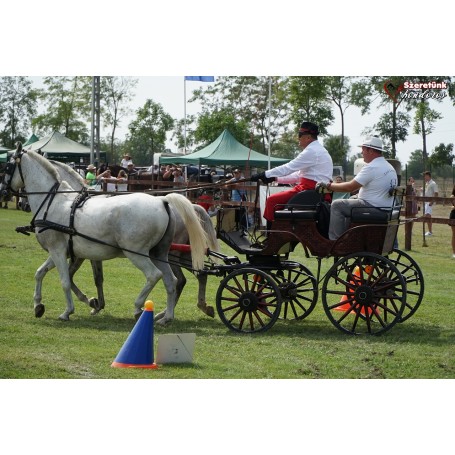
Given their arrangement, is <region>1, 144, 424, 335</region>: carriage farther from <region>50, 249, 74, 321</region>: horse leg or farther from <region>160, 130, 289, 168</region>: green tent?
<region>160, 130, 289, 168</region>: green tent

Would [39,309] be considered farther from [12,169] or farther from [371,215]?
[371,215]

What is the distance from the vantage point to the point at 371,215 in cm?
871

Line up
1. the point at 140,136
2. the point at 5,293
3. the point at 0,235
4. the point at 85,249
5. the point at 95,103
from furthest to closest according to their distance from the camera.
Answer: the point at 140,136, the point at 95,103, the point at 0,235, the point at 5,293, the point at 85,249

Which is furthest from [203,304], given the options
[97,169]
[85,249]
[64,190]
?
[97,169]

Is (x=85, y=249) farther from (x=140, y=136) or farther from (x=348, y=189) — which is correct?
(x=140, y=136)

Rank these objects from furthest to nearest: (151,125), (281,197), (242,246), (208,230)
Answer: (151,125) < (208,230) < (242,246) < (281,197)

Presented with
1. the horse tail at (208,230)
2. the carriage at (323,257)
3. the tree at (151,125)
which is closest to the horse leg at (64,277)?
the horse tail at (208,230)

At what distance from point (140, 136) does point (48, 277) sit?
35644 mm

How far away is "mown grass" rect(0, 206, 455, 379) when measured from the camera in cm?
694

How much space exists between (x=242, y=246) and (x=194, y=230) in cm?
62

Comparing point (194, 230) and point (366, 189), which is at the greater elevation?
point (366, 189)

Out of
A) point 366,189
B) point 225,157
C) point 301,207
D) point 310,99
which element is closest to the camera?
point 366,189

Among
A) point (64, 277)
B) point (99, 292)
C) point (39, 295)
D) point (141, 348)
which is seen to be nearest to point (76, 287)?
point (99, 292)

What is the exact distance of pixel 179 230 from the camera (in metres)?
10.3
